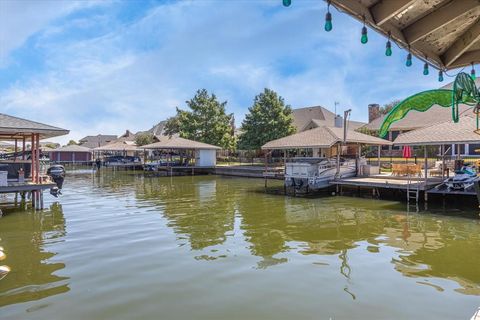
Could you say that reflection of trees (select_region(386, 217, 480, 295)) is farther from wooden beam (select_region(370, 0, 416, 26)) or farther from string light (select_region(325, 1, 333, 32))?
string light (select_region(325, 1, 333, 32))

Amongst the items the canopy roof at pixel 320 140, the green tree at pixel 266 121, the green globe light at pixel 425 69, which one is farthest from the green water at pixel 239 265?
the green tree at pixel 266 121

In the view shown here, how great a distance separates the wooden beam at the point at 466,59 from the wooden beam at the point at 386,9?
183 centimetres

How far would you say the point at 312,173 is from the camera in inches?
760

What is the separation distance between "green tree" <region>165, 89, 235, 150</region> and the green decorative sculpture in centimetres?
3731

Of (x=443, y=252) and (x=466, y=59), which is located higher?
(x=466, y=59)

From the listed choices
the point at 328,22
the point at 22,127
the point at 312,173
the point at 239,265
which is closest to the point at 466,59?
the point at 328,22

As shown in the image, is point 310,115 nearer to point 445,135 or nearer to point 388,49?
point 445,135

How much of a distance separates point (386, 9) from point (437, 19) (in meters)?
0.63

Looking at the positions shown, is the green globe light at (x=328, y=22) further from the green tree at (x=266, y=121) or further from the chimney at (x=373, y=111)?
the chimney at (x=373, y=111)

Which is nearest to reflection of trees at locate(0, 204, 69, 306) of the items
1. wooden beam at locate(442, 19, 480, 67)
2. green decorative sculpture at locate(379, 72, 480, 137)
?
green decorative sculpture at locate(379, 72, 480, 137)

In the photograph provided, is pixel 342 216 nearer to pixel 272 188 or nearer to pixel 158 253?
pixel 158 253

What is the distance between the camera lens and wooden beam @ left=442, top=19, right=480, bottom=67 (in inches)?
160

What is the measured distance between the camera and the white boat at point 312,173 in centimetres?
1933

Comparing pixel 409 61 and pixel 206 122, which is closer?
pixel 409 61
